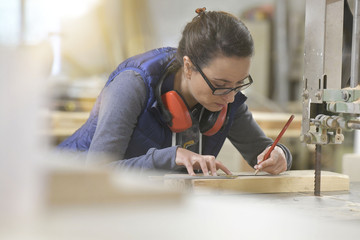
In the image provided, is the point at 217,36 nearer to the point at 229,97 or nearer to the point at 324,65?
the point at 229,97

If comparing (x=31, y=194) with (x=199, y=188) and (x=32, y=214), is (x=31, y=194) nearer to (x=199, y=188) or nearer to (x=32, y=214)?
(x=32, y=214)

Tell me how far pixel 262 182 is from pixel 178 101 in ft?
1.31

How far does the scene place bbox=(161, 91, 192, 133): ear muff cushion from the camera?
165 cm

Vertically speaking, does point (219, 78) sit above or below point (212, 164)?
A: above

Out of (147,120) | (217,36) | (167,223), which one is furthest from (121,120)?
(167,223)

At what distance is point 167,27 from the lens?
517 cm

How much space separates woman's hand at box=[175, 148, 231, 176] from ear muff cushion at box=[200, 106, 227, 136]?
300 mm

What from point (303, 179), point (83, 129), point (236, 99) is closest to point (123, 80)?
point (83, 129)

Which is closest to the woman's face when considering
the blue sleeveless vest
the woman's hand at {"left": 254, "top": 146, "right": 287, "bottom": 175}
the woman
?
the woman

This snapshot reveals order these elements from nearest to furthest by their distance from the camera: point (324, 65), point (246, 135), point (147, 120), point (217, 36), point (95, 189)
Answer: point (95, 189)
point (324, 65)
point (217, 36)
point (147, 120)
point (246, 135)

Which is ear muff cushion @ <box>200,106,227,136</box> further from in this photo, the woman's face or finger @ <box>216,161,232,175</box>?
finger @ <box>216,161,232,175</box>

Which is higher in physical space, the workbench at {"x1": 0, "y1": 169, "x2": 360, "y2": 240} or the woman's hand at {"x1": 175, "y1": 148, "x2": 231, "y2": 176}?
the workbench at {"x1": 0, "y1": 169, "x2": 360, "y2": 240}

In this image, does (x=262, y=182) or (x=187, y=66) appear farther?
(x=187, y=66)

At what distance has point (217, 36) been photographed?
5.11ft
